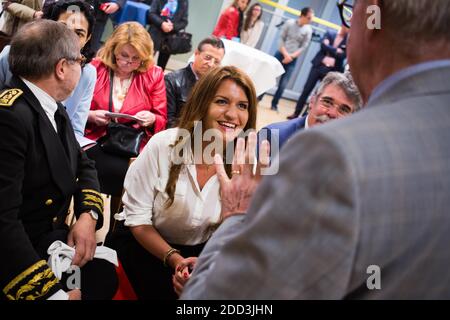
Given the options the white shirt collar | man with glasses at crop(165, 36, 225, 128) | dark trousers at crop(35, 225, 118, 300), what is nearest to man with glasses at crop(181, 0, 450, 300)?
dark trousers at crop(35, 225, 118, 300)

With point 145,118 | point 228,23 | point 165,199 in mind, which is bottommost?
point 165,199

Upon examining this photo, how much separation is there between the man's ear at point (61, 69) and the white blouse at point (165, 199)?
0.47 m

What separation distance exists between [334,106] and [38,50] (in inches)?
62.1

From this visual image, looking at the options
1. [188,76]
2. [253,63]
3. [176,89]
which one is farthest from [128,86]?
[253,63]

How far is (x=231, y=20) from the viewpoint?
5992 millimetres

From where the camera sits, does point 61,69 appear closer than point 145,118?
Yes

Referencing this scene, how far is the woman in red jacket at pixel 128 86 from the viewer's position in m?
2.74

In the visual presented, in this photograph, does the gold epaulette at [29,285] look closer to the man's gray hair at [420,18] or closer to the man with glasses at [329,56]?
the man's gray hair at [420,18]

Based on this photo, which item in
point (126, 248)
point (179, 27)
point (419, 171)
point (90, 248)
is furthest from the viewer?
point (179, 27)

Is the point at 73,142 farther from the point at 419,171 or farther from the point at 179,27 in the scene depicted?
the point at 179,27

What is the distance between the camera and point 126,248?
1.68 m

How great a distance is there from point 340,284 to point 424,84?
332mm

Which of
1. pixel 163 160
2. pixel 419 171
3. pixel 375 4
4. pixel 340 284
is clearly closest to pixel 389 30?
pixel 375 4

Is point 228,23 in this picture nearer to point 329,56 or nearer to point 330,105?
point 329,56
